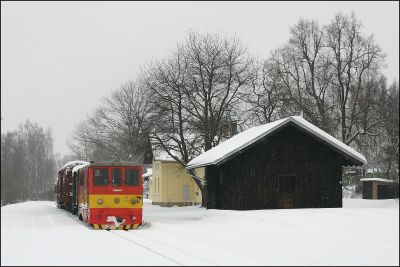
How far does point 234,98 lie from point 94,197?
22613 millimetres

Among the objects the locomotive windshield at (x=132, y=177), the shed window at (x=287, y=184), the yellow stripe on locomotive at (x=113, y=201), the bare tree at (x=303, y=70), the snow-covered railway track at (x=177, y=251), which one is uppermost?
the bare tree at (x=303, y=70)

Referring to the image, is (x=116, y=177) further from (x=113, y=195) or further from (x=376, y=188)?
(x=376, y=188)

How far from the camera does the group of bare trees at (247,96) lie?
A: 4469cm

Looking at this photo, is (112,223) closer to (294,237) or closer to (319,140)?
(294,237)

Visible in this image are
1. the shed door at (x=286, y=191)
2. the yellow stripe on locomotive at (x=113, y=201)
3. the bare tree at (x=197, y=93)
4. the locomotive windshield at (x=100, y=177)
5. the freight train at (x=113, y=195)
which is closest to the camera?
the freight train at (x=113, y=195)

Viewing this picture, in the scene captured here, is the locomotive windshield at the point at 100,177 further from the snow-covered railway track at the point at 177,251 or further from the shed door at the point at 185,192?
the shed door at the point at 185,192

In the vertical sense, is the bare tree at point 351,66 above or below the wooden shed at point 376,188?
above

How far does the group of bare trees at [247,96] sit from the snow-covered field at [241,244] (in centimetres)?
1523

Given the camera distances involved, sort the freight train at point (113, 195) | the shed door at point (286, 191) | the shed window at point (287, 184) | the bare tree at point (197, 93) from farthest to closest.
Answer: the bare tree at point (197, 93)
the shed window at point (287, 184)
the shed door at point (286, 191)
the freight train at point (113, 195)

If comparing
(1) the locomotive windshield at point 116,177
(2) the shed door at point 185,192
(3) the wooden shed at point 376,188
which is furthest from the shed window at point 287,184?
(2) the shed door at point 185,192

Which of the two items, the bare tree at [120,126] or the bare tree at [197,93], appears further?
the bare tree at [120,126]

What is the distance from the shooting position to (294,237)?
58.9 feet

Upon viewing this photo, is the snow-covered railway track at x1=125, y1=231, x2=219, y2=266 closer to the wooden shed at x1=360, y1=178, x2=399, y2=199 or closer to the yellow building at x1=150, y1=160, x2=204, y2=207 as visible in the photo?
the wooden shed at x1=360, y1=178, x2=399, y2=199

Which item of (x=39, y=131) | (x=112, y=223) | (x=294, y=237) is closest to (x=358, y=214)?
(x=294, y=237)
